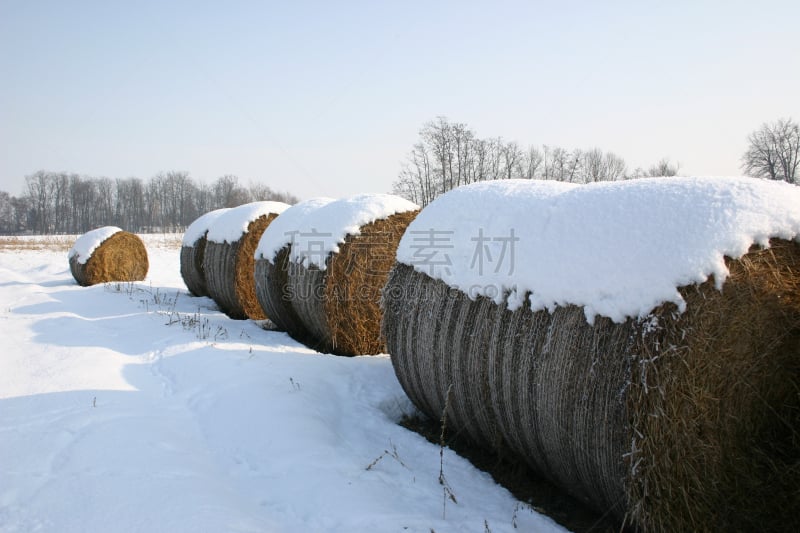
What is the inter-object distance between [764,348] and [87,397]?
19.3 ft

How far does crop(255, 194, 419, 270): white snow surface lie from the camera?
7.05 meters

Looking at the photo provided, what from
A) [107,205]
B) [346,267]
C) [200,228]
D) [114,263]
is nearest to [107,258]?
[114,263]

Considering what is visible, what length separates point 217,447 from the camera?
13.8 feet

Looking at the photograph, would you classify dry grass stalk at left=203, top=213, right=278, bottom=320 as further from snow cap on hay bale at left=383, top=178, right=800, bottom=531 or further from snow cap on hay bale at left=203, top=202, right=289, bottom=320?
snow cap on hay bale at left=383, top=178, right=800, bottom=531

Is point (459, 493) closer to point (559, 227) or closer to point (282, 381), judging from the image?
point (559, 227)

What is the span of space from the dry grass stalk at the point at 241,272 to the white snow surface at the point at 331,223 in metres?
2.34

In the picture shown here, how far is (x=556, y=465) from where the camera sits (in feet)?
11.2

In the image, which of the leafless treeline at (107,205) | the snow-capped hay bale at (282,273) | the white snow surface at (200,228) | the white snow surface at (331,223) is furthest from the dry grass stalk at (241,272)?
the leafless treeline at (107,205)

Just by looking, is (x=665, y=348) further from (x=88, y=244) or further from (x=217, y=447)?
(x=88, y=244)

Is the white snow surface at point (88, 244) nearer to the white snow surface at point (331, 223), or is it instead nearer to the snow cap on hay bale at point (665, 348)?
the white snow surface at point (331, 223)

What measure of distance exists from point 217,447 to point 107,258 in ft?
46.3

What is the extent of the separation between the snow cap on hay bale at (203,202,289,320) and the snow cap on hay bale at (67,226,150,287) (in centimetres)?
695

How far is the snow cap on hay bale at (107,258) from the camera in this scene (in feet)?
50.3

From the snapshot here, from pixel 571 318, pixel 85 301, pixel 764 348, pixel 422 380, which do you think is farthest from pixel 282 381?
pixel 85 301
